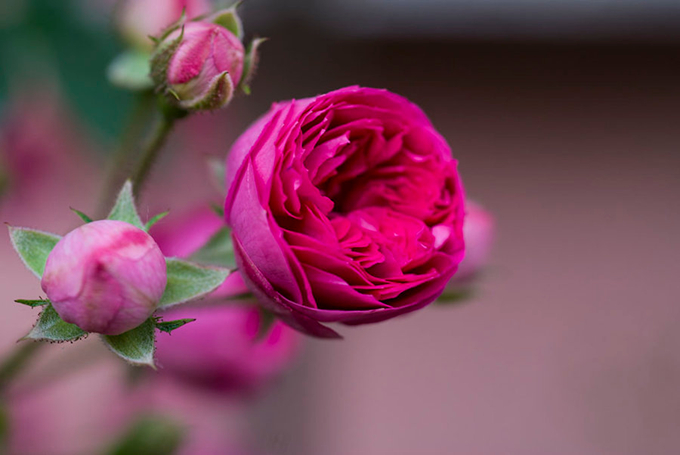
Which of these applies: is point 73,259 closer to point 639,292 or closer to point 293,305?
point 293,305

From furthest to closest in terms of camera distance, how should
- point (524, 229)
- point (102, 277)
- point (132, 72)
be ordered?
point (524, 229) < point (132, 72) < point (102, 277)

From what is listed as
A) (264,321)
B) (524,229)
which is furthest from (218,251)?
(524,229)

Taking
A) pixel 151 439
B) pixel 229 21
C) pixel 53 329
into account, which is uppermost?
pixel 229 21

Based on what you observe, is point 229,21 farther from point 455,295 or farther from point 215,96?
point 455,295

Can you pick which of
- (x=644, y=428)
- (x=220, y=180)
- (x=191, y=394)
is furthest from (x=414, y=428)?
(x=220, y=180)

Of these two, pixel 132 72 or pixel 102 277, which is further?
pixel 132 72

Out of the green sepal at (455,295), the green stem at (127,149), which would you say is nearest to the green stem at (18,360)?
the green stem at (127,149)
